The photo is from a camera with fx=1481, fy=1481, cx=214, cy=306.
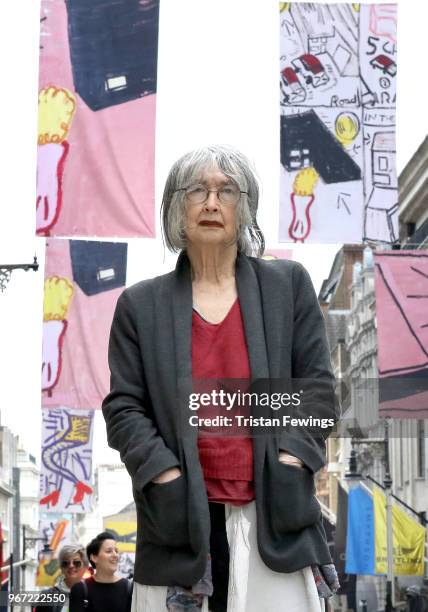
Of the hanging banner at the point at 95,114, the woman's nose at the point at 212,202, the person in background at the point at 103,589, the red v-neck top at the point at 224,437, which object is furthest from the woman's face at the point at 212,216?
the hanging banner at the point at 95,114

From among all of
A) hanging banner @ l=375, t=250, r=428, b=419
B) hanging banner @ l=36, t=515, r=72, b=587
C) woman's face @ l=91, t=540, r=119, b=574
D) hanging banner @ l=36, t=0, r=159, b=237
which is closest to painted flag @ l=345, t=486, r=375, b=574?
hanging banner @ l=36, t=515, r=72, b=587

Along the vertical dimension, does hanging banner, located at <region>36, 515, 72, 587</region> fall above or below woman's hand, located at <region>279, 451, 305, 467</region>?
below

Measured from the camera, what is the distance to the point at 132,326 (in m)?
3.09

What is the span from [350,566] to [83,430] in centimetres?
467

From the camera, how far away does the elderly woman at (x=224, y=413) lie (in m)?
2.87

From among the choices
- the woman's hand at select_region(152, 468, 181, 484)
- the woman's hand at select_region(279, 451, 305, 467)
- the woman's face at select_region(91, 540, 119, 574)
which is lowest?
the woman's face at select_region(91, 540, 119, 574)

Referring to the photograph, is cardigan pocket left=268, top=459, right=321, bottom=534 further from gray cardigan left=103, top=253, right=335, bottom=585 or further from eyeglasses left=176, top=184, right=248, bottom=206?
eyeglasses left=176, top=184, right=248, bottom=206

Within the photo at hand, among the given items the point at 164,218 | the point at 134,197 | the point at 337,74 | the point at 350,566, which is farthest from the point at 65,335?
the point at 164,218

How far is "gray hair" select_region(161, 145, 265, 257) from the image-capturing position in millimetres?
3135

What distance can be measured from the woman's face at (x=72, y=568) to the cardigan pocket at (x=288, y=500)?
24.4 ft

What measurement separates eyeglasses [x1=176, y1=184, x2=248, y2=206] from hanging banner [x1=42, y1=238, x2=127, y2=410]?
13.6 metres

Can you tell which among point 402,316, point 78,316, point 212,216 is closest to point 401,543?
point 78,316

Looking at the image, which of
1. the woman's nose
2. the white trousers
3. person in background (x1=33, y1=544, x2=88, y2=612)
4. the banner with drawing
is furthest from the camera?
the banner with drawing

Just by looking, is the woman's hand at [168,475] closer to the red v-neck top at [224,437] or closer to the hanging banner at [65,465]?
the red v-neck top at [224,437]
